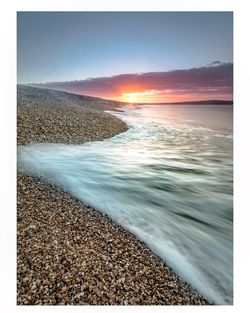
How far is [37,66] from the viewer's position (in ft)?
10.1

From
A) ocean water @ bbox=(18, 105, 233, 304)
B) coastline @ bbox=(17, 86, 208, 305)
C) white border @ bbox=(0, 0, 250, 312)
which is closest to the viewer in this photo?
coastline @ bbox=(17, 86, 208, 305)

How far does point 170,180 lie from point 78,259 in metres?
1.30

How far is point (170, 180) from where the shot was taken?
3223 mm

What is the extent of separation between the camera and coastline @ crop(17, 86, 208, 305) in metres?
2.22

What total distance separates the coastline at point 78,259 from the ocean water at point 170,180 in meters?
0.15

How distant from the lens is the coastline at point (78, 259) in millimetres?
2219

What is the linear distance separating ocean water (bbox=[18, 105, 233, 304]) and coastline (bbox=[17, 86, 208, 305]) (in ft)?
0.48

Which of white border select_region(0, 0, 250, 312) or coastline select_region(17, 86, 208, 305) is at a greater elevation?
white border select_region(0, 0, 250, 312)
